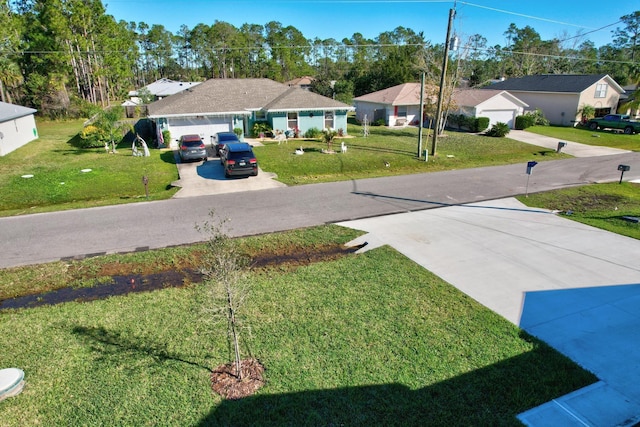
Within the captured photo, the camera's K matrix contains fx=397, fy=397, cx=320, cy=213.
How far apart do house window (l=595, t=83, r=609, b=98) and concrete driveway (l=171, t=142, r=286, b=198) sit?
1414 inches

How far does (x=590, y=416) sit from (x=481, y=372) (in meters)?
1.54

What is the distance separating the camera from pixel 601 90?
39.0 m

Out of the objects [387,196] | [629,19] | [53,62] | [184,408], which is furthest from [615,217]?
[629,19]

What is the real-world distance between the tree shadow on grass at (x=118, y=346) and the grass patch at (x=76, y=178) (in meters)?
9.87

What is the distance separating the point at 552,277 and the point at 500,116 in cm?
3014

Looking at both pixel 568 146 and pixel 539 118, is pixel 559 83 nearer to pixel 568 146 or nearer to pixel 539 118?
pixel 539 118

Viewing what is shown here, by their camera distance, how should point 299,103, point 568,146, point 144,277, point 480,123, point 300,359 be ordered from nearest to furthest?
1. point 300,359
2. point 144,277
3. point 568,146
4. point 299,103
5. point 480,123

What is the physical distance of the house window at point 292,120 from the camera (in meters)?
30.6

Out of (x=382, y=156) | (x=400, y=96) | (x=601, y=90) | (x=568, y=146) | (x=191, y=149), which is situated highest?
(x=601, y=90)

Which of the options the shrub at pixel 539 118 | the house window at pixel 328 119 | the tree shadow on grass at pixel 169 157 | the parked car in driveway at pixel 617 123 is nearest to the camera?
the tree shadow on grass at pixel 169 157

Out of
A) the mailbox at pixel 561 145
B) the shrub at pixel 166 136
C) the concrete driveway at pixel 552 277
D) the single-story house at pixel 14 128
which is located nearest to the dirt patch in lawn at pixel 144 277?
the concrete driveway at pixel 552 277

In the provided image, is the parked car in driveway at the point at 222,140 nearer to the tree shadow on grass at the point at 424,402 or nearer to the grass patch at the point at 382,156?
the grass patch at the point at 382,156

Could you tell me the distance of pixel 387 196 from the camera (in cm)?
1762

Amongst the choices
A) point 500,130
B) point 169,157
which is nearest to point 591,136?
point 500,130
